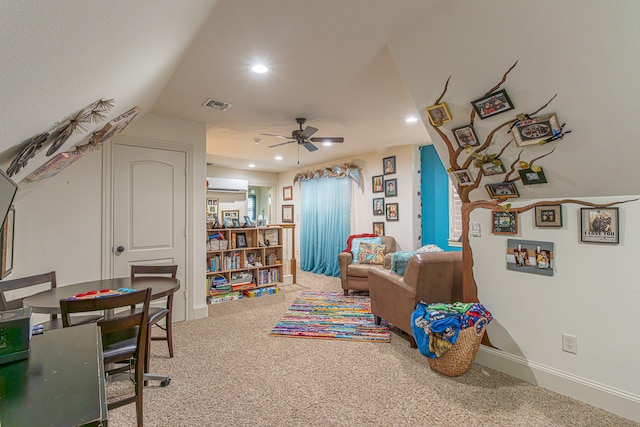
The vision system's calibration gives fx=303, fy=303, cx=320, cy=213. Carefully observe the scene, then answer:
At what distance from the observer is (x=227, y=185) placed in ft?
22.7

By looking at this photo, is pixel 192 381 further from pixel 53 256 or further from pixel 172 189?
pixel 172 189

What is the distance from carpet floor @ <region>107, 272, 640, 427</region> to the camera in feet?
6.03

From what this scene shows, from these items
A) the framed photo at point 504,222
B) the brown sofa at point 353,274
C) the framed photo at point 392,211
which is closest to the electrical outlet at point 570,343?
the framed photo at point 504,222

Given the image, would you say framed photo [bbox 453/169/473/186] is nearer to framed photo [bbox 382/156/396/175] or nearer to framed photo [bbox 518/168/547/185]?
framed photo [bbox 518/168/547/185]

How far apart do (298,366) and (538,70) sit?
8.53ft

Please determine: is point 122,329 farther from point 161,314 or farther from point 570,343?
point 570,343

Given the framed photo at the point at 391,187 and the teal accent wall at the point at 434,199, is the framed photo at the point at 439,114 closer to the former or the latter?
the teal accent wall at the point at 434,199

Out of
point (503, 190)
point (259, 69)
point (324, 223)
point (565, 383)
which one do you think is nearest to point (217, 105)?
point (259, 69)

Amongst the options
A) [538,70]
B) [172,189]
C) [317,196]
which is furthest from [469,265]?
[317,196]

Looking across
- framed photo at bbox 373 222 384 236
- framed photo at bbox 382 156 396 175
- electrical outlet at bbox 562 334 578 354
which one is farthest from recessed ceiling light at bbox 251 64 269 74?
framed photo at bbox 373 222 384 236

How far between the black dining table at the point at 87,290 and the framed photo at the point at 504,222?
2555 mm

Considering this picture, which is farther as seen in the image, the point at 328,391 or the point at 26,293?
the point at 26,293

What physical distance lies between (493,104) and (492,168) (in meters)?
0.54

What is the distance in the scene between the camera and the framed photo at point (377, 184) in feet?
17.6
